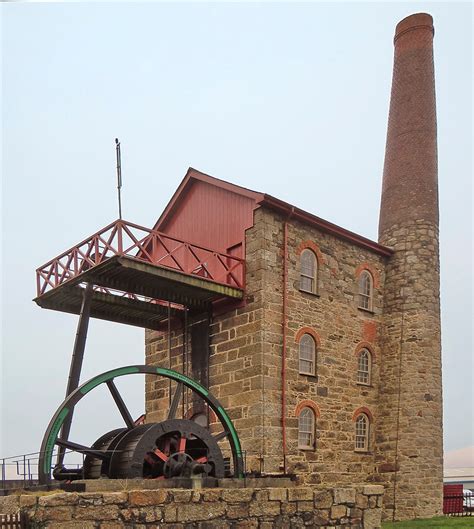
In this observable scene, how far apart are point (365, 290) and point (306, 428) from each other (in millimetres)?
5321

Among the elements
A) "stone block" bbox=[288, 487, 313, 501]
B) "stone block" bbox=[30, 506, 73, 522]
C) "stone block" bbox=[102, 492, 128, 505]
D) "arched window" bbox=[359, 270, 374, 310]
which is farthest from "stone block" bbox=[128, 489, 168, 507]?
"arched window" bbox=[359, 270, 374, 310]

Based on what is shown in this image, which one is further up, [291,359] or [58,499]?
[291,359]

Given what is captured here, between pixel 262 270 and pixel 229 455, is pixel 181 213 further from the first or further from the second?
pixel 229 455

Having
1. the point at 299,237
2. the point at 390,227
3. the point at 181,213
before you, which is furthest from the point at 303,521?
the point at 390,227

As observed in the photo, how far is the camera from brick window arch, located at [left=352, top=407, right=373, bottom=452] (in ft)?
71.0

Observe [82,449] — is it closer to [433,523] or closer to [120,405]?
[120,405]

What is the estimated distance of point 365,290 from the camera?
23109 millimetres

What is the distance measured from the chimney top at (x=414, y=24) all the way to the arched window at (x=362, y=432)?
1359cm

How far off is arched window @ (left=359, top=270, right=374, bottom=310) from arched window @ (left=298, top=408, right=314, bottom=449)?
429cm

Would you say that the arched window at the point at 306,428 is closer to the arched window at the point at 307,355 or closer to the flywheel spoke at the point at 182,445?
the arched window at the point at 307,355

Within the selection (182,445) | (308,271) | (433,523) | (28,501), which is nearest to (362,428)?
(433,523)

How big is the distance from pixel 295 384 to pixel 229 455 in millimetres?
2438

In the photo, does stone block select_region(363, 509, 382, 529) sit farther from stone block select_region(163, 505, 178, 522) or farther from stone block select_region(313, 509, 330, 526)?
stone block select_region(163, 505, 178, 522)

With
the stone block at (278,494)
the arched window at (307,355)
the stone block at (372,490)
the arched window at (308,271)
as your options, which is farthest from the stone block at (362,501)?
the arched window at (308,271)
